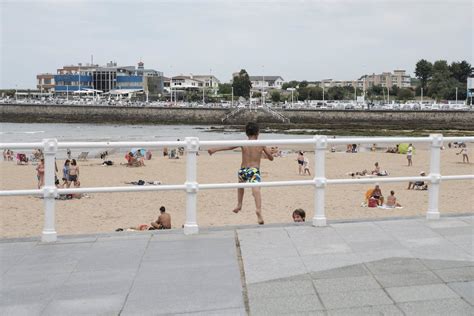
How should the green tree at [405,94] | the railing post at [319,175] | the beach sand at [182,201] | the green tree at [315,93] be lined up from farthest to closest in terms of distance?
1. the green tree at [315,93]
2. the green tree at [405,94]
3. the beach sand at [182,201]
4. the railing post at [319,175]

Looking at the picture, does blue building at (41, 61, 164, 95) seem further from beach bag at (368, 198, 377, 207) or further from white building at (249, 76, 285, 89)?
beach bag at (368, 198, 377, 207)

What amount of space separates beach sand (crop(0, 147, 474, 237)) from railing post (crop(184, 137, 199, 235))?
7.00 meters

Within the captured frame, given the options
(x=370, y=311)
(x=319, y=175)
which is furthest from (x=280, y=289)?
(x=319, y=175)

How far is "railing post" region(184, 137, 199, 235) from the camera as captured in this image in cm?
566

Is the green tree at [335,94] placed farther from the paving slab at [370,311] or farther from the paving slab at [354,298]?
the paving slab at [370,311]

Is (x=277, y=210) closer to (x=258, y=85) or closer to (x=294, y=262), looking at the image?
(x=294, y=262)

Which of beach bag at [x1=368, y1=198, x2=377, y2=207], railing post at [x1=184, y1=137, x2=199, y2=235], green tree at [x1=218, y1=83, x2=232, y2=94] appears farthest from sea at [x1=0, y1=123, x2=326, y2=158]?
green tree at [x1=218, y1=83, x2=232, y2=94]

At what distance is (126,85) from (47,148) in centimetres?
15265

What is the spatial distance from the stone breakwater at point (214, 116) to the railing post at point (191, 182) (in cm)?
7169

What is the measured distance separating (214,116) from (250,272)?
Answer: 285 feet

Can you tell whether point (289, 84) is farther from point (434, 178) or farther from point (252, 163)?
point (434, 178)

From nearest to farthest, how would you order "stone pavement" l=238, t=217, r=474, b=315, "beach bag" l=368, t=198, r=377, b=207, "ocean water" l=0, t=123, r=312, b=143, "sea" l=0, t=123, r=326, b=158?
"stone pavement" l=238, t=217, r=474, b=315 < "beach bag" l=368, t=198, r=377, b=207 < "sea" l=0, t=123, r=326, b=158 < "ocean water" l=0, t=123, r=312, b=143

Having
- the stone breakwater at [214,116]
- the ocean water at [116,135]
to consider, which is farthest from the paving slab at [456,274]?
the stone breakwater at [214,116]

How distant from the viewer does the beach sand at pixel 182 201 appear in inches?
551
